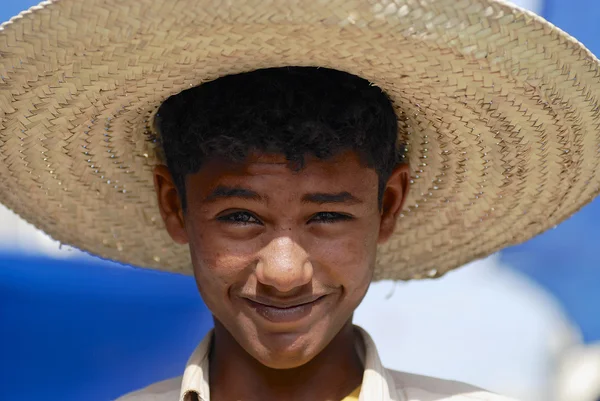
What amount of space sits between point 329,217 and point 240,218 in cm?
13

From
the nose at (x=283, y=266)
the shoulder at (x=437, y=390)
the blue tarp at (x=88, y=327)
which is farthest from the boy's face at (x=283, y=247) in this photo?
the blue tarp at (x=88, y=327)

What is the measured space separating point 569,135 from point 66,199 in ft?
2.75

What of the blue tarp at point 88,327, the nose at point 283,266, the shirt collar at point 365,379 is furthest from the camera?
the blue tarp at point 88,327

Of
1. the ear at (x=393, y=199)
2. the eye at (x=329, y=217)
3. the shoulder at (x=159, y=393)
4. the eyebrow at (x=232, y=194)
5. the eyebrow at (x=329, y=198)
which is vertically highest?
the ear at (x=393, y=199)

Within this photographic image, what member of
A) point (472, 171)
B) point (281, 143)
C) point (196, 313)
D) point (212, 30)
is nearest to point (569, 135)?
point (472, 171)

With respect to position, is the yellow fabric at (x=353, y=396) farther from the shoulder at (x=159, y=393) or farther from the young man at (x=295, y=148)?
the shoulder at (x=159, y=393)

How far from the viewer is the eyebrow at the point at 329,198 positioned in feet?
4.48

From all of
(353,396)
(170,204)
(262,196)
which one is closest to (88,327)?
(170,204)

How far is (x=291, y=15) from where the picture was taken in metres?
1.14

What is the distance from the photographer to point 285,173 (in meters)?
1.36

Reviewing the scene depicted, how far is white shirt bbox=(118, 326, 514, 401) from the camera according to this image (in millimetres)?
1481

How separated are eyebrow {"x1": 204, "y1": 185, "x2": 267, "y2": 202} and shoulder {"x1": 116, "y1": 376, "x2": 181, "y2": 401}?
39 cm

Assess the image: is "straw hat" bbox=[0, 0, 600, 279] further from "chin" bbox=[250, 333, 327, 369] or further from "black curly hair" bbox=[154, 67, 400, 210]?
"chin" bbox=[250, 333, 327, 369]

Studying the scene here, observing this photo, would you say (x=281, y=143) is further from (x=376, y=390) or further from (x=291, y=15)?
(x=376, y=390)
